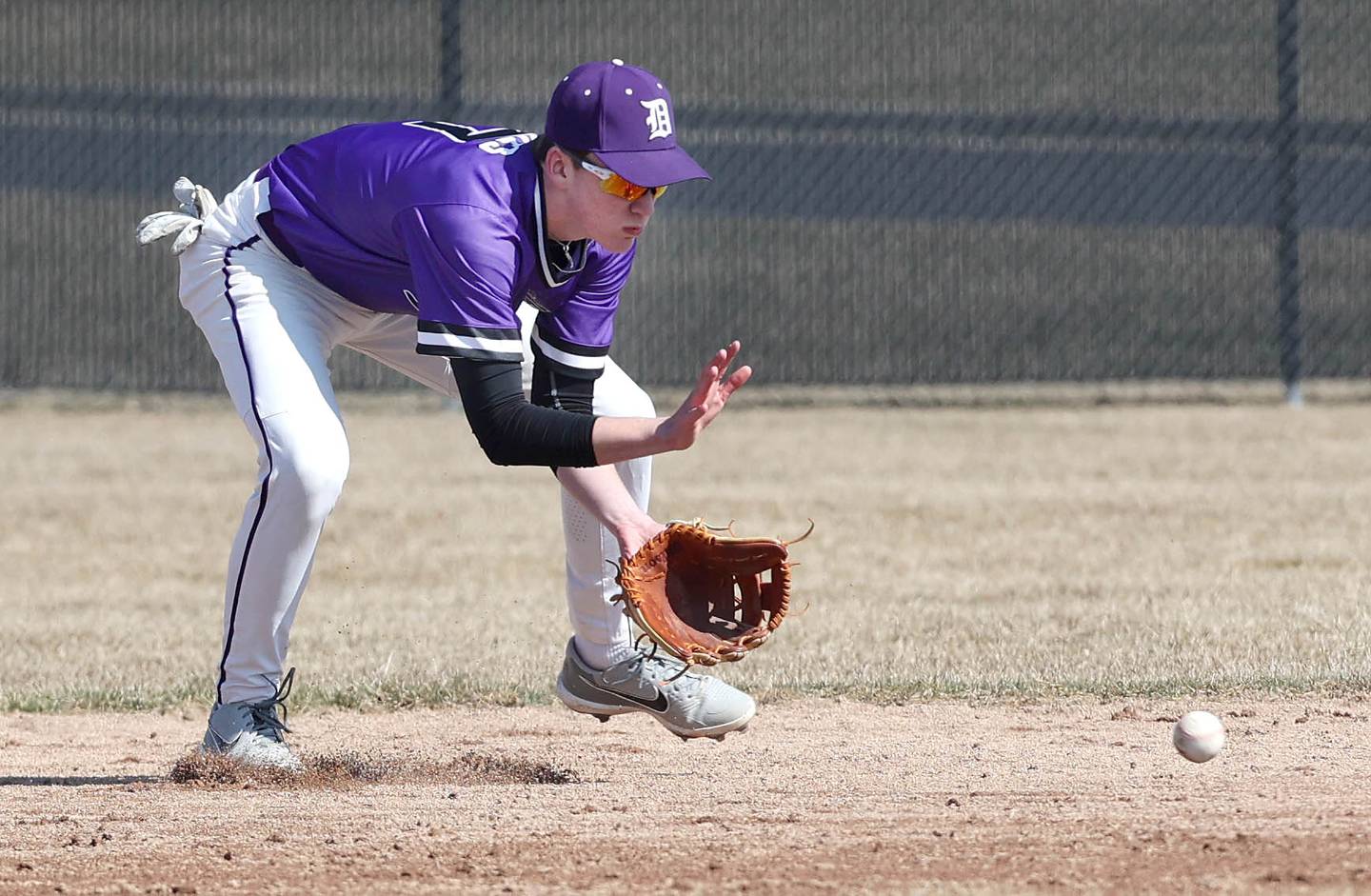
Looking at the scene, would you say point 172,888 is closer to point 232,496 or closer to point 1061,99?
point 232,496

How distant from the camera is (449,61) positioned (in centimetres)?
1253

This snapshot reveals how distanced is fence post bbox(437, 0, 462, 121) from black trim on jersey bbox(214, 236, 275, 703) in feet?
26.1

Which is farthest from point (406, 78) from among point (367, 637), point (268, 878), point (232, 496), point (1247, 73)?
point (268, 878)

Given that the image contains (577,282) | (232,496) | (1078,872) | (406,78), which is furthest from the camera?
(406,78)

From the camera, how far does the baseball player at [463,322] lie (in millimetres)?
3941

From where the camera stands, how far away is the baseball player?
12.9 ft

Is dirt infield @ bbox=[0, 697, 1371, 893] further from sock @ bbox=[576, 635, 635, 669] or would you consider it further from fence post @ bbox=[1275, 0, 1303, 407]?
fence post @ bbox=[1275, 0, 1303, 407]

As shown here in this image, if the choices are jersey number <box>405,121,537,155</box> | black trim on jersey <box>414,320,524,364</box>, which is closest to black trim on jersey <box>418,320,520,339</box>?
black trim on jersey <box>414,320,524,364</box>

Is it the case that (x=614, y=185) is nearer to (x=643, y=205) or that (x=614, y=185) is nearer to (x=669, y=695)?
(x=643, y=205)

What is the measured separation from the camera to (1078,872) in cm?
346

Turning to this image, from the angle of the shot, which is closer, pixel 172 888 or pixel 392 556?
pixel 172 888

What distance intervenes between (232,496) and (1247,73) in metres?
8.01

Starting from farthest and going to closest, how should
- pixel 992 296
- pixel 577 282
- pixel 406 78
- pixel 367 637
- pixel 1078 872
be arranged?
pixel 992 296
pixel 406 78
pixel 367 637
pixel 577 282
pixel 1078 872

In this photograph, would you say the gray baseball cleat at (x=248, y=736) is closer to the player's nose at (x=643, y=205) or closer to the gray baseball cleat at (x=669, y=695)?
the gray baseball cleat at (x=669, y=695)
